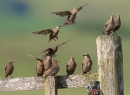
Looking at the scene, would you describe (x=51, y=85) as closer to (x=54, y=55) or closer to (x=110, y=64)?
(x=110, y=64)

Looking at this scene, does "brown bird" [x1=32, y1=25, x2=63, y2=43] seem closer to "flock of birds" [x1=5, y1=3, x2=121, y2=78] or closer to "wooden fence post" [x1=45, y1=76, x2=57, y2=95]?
"flock of birds" [x1=5, y1=3, x2=121, y2=78]

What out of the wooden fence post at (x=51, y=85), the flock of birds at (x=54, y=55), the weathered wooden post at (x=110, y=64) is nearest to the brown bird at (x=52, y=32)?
the flock of birds at (x=54, y=55)

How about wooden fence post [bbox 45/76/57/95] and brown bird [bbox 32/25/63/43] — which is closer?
wooden fence post [bbox 45/76/57/95]

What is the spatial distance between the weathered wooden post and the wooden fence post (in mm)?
522

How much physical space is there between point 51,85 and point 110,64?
71 centimetres

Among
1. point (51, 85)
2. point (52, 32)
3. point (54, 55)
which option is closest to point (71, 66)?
point (52, 32)

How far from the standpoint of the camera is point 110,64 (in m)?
3.71

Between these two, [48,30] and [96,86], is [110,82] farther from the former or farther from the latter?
[48,30]

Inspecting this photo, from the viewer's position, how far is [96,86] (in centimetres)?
368

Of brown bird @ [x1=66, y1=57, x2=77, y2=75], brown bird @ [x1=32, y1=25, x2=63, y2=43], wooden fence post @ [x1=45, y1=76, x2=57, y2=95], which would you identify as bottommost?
wooden fence post @ [x1=45, y1=76, x2=57, y2=95]

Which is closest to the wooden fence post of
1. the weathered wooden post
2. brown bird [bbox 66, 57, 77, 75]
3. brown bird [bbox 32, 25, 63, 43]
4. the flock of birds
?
the flock of birds

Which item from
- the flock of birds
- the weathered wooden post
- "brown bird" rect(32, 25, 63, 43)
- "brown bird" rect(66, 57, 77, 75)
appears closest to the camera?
the weathered wooden post

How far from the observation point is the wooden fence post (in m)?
3.72

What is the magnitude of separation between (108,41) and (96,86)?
53 cm
